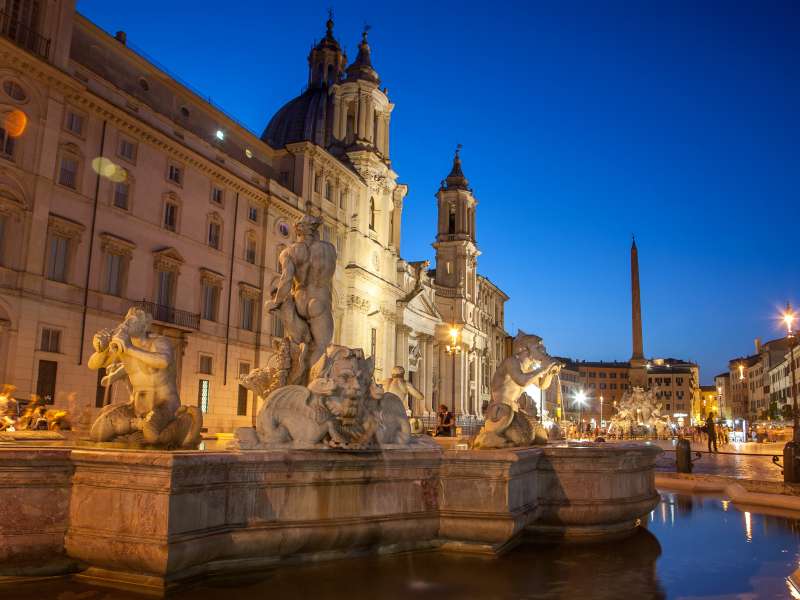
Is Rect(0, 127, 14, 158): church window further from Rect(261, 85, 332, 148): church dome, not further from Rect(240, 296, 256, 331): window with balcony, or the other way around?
Rect(261, 85, 332, 148): church dome

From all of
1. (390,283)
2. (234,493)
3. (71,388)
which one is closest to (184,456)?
(234,493)

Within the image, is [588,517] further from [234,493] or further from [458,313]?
[458,313]

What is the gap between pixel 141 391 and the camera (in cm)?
594

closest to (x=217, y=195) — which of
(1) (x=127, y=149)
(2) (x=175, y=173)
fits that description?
(2) (x=175, y=173)

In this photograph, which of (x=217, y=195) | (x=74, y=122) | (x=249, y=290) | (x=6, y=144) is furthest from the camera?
(x=249, y=290)

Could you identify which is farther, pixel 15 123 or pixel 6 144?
pixel 15 123

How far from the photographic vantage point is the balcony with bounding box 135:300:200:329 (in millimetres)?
26672

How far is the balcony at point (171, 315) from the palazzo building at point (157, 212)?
65 mm

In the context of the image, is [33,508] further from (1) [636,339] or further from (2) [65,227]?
(1) [636,339]

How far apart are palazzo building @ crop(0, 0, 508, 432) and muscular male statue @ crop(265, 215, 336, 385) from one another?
1569 cm

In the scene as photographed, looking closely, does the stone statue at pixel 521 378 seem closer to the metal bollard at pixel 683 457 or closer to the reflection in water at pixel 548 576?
the reflection in water at pixel 548 576

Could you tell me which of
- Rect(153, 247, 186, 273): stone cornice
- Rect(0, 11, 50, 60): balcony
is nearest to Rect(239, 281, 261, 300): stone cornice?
Rect(153, 247, 186, 273): stone cornice

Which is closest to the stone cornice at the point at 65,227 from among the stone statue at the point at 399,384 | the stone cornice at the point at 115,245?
the stone cornice at the point at 115,245

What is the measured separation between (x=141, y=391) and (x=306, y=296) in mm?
3341
